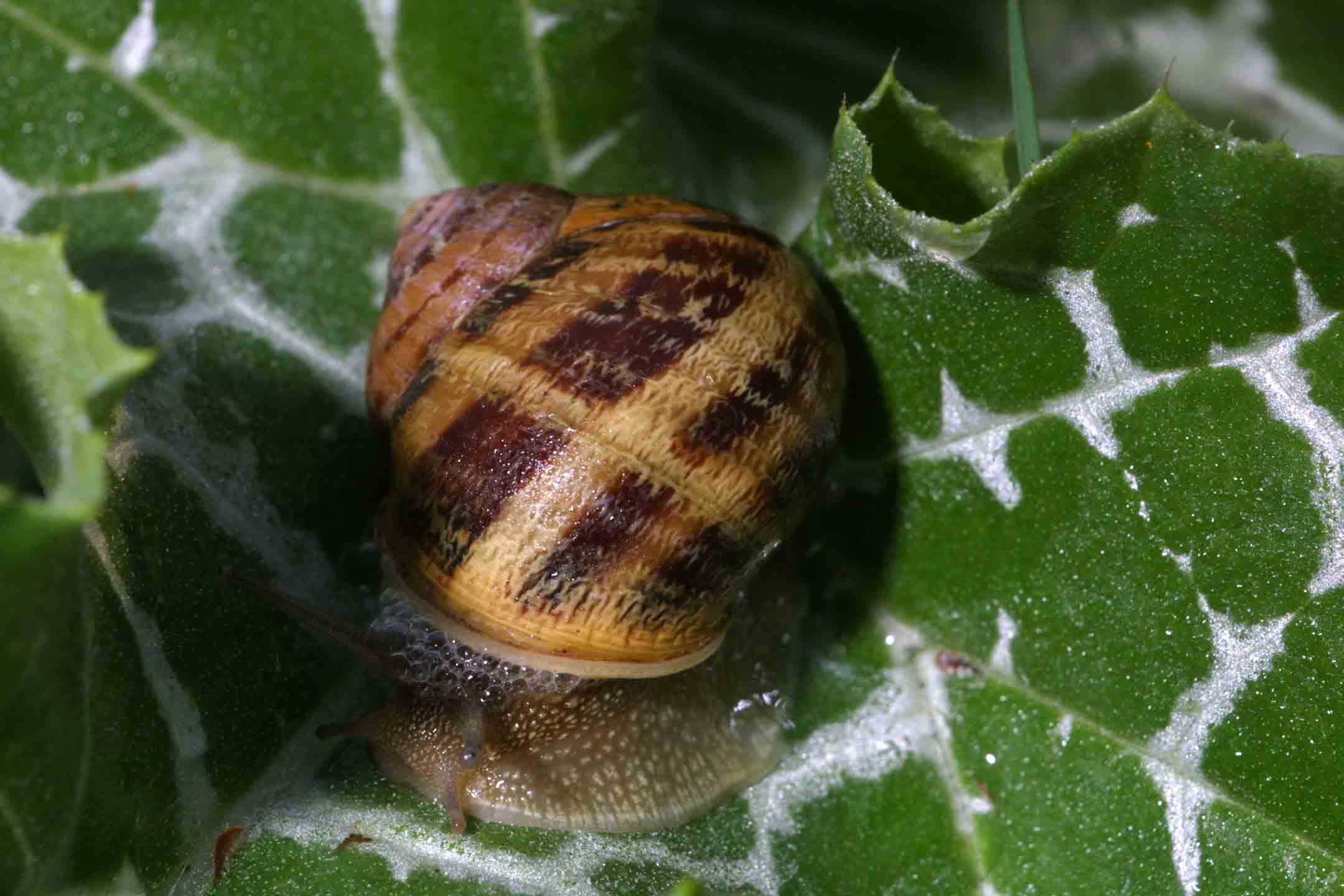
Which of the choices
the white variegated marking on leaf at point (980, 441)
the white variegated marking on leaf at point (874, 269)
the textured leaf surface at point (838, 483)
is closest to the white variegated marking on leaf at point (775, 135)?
the textured leaf surface at point (838, 483)

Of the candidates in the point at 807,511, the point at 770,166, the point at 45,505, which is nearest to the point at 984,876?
the point at 807,511

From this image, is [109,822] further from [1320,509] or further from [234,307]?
[1320,509]

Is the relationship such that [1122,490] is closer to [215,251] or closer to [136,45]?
[215,251]

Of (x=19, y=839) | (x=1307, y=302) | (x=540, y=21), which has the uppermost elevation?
(x=1307, y=302)

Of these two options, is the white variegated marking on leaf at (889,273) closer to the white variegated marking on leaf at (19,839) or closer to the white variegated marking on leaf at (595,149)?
the white variegated marking on leaf at (595,149)

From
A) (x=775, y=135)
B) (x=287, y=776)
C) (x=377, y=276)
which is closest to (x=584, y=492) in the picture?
(x=287, y=776)

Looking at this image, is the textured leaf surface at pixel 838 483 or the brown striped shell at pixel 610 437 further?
the brown striped shell at pixel 610 437
